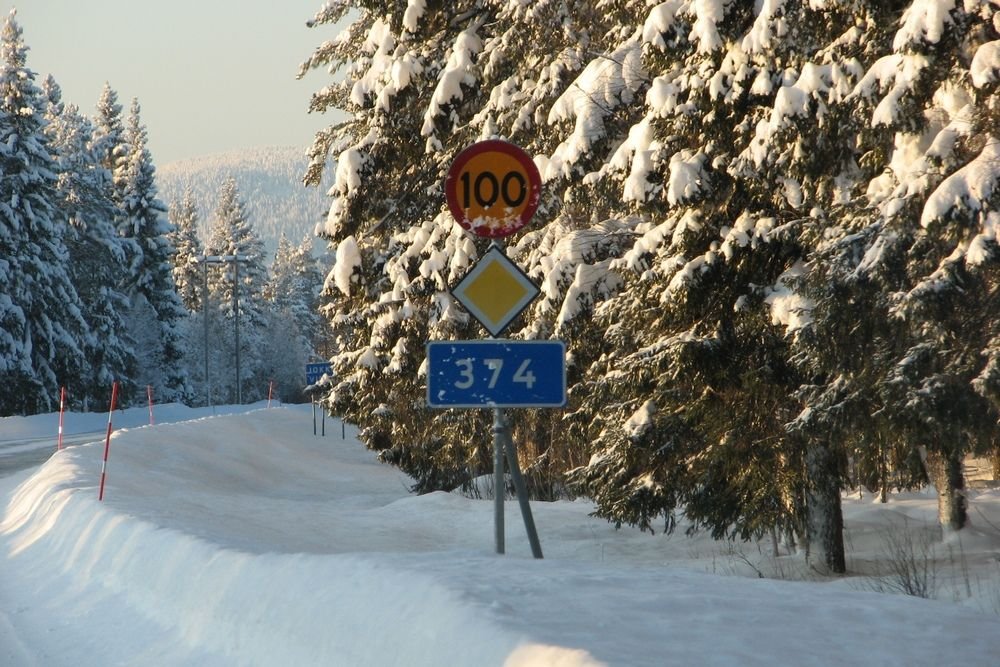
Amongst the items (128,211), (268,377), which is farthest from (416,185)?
(268,377)

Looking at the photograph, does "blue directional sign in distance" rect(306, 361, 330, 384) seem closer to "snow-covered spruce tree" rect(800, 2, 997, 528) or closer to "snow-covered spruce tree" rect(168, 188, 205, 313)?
"snow-covered spruce tree" rect(800, 2, 997, 528)

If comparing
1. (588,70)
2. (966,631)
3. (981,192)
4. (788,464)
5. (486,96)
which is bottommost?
(966,631)

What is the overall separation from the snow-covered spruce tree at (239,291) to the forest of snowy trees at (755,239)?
A: 245ft

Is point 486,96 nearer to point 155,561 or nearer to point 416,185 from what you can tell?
point 416,185

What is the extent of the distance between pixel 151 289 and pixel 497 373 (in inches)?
2221

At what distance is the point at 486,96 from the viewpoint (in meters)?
15.1

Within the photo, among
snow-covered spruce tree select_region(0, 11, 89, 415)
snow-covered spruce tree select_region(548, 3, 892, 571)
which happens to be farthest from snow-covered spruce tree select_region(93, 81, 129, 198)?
snow-covered spruce tree select_region(548, 3, 892, 571)

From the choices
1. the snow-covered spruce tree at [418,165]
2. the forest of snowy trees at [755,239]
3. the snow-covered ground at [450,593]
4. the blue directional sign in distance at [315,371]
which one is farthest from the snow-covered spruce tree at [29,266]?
the forest of snowy trees at [755,239]

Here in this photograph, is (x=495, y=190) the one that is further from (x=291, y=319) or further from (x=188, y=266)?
(x=291, y=319)

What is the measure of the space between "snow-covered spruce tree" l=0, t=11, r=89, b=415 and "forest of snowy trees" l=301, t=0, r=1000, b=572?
32.3 meters

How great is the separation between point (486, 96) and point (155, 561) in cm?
834

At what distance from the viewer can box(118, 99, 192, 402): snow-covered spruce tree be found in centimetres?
6069

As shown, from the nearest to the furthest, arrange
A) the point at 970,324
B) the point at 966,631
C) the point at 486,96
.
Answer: the point at 966,631 < the point at 970,324 < the point at 486,96

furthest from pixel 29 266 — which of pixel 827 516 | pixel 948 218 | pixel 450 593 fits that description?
pixel 450 593
